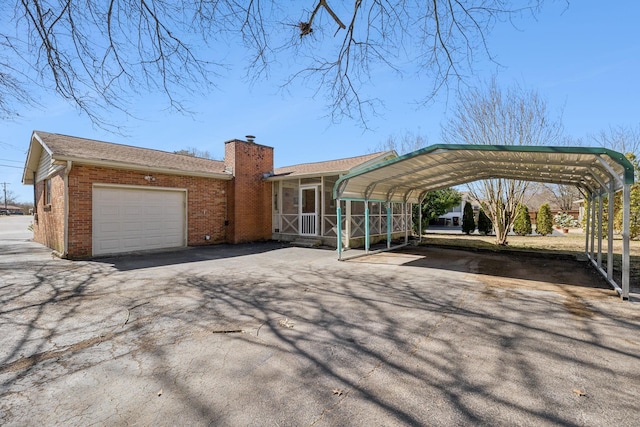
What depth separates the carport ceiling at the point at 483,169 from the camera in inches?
217

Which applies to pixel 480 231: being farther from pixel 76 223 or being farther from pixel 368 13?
pixel 76 223

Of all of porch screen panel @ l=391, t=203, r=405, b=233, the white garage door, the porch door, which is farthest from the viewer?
porch screen panel @ l=391, t=203, r=405, b=233

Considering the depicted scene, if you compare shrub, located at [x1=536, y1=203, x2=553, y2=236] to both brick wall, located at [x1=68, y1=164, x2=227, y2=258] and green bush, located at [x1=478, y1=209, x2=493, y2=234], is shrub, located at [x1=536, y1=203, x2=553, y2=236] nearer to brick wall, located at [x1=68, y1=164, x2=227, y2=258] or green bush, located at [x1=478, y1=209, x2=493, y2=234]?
green bush, located at [x1=478, y1=209, x2=493, y2=234]

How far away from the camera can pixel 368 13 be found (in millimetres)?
4801

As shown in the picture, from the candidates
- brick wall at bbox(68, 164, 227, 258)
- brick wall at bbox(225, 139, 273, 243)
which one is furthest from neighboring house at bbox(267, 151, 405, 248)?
brick wall at bbox(68, 164, 227, 258)

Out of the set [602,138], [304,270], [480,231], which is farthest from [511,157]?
[602,138]

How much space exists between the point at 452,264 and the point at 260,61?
6.99 meters

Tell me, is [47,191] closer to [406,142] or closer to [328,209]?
[328,209]

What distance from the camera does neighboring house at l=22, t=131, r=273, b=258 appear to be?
919 centimetres

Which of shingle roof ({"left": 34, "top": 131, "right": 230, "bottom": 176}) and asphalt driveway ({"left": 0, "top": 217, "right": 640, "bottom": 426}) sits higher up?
shingle roof ({"left": 34, "top": 131, "right": 230, "bottom": 176})

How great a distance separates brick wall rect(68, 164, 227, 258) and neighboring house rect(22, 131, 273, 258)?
2 cm

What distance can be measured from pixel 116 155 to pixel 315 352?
422 inches

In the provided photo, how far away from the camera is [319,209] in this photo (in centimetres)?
1305

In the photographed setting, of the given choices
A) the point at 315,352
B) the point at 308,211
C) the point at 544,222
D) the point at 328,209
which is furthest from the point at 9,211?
the point at 544,222
